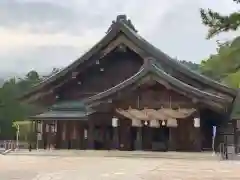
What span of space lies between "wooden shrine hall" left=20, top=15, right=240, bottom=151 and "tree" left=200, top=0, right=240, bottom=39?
8262 millimetres

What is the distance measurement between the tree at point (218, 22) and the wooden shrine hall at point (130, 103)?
8262 mm

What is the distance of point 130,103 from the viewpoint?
26531 millimetres

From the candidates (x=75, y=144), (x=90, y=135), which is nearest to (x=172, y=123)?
(x=90, y=135)

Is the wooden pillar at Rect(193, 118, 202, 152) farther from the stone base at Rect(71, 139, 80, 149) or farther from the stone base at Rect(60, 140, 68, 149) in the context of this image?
the stone base at Rect(60, 140, 68, 149)

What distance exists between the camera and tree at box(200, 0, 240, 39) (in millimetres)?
16500

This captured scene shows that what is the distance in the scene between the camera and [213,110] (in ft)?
85.3

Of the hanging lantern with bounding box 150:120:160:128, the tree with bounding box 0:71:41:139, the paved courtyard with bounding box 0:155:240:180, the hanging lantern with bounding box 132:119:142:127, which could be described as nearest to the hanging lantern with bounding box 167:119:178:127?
the hanging lantern with bounding box 150:120:160:128

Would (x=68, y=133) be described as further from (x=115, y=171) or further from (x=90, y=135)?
(x=115, y=171)

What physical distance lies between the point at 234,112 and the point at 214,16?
1167 centimetres

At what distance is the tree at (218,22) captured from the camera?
54.1 feet

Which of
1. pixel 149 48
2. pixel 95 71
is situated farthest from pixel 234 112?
pixel 95 71

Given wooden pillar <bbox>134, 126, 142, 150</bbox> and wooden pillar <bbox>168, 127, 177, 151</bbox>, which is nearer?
wooden pillar <bbox>168, 127, 177, 151</bbox>

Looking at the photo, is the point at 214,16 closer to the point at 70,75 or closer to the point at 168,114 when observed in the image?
the point at 168,114

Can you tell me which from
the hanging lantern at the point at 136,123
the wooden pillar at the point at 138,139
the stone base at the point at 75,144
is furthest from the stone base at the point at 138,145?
the stone base at the point at 75,144
